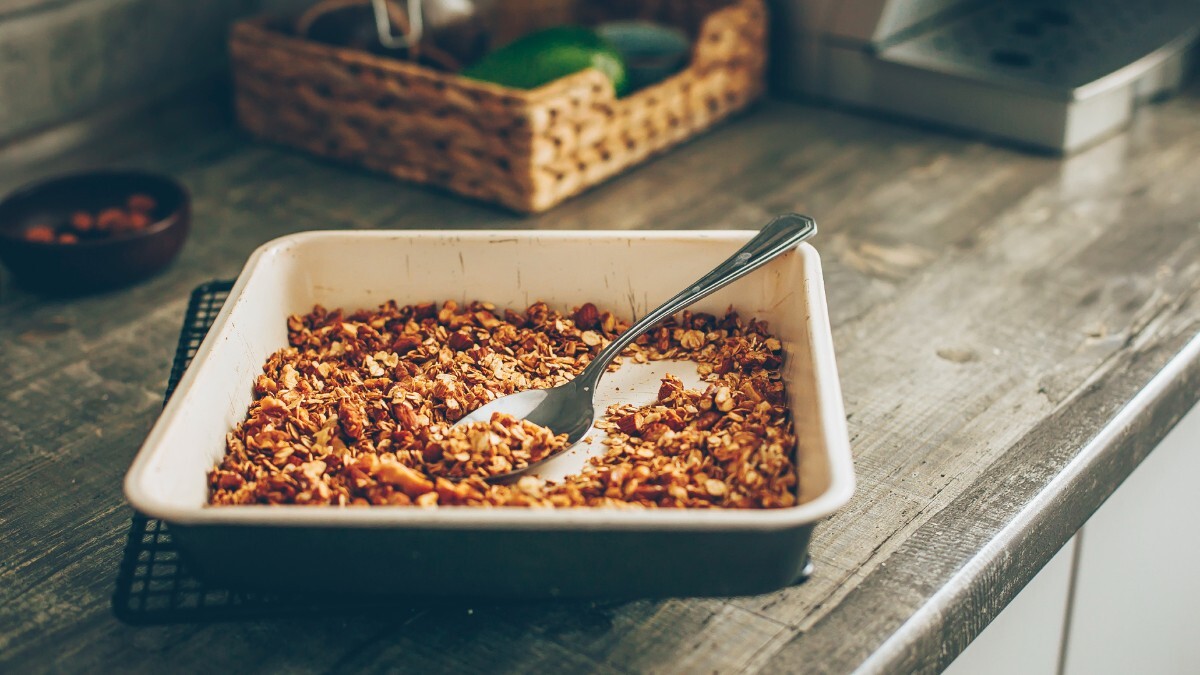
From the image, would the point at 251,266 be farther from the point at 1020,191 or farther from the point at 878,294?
the point at 1020,191

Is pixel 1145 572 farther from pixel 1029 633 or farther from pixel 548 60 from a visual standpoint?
pixel 548 60

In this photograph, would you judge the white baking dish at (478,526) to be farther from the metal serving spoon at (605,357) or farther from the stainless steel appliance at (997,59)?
the stainless steel appliance at (997,59)

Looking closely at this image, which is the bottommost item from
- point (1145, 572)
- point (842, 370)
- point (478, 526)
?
point (1145, 572)

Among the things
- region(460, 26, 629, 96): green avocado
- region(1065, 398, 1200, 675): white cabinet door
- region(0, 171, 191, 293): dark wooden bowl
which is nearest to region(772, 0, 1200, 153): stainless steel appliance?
region(460, 26, 629, 96): green avocado

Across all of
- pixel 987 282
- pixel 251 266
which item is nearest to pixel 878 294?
pixel 987 282

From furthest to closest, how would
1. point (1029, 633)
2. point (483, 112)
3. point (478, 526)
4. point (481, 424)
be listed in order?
point (483, 112) < point (1029, 633) < point (481, 424) < point (478, 526)

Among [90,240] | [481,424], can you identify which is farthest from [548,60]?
[481,424]
